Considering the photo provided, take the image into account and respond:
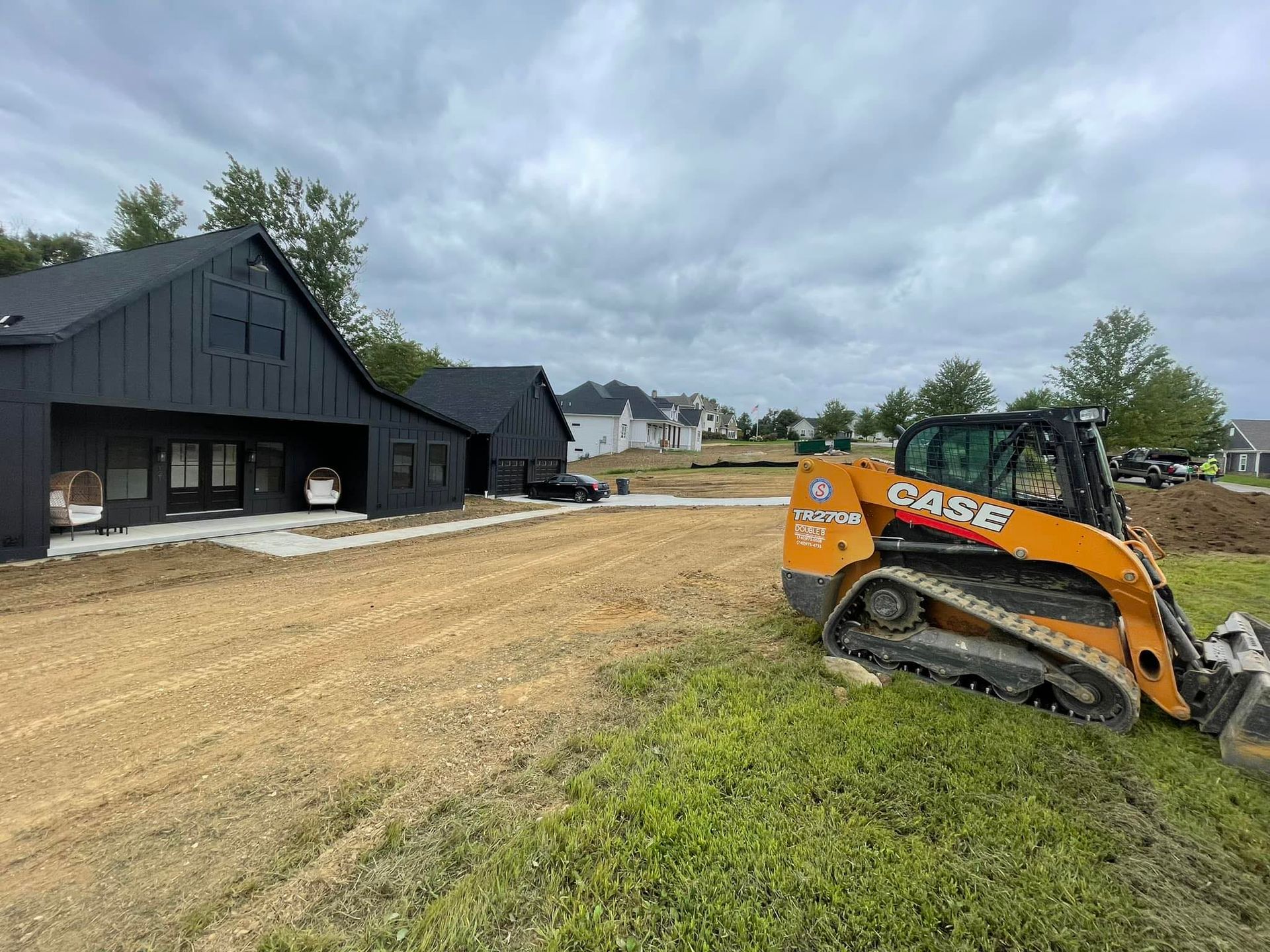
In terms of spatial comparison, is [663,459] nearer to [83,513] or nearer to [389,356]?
[389,356]

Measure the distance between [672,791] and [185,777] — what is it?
307 centimetres

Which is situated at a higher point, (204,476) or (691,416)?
(691,416)

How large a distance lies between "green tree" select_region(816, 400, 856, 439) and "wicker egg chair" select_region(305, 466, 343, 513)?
60781 millimetres

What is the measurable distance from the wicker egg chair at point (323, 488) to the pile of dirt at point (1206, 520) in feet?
69.3

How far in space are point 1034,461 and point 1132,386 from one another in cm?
3209

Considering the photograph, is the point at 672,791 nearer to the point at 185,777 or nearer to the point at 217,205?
the point at 185,777

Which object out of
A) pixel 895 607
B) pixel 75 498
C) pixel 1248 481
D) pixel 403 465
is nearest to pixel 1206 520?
pixel 895 607

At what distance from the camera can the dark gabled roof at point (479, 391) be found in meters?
23.2

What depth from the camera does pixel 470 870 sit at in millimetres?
2578

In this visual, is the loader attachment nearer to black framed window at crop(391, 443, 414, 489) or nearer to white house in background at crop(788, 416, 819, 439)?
black framed window at crop(391, 443, 414, 489)

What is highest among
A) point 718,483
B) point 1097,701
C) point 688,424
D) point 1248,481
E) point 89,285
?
point 688,424

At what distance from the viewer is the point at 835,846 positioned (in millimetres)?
2689

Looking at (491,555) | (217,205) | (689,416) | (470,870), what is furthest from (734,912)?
(689,416)

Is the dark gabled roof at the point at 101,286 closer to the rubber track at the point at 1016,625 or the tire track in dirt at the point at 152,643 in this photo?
the tire track in dirt at the point at 152,643
